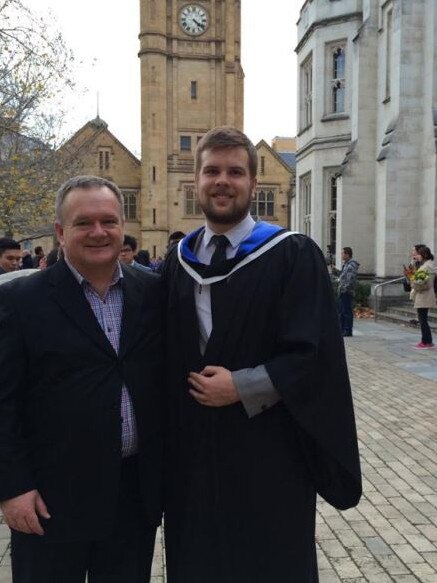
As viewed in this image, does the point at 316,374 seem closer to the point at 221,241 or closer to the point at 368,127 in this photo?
the point at 221,241

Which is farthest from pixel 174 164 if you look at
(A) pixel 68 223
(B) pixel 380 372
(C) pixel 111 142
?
(A) pixel 68 223

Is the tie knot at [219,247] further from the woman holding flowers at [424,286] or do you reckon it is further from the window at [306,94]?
the window at [306,94]

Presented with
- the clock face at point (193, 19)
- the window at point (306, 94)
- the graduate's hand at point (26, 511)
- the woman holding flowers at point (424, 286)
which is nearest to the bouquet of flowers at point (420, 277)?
the woman holding flowers at point (424, 286)

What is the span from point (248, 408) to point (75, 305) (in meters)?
0.71

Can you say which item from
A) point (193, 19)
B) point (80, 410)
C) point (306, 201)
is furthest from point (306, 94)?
point (193, 19)

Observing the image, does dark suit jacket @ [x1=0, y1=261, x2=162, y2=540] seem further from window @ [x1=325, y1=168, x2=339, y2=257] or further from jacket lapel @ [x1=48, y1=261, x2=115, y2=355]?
window @ [x1=325, y1=168, x2=339, y2=257]

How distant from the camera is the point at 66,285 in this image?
6.75 ft

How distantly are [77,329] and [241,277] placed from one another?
61cm

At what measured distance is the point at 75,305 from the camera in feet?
6.62

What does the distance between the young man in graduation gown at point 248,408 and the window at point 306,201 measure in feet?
66.2

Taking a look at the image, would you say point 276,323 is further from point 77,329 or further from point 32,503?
point 32,503

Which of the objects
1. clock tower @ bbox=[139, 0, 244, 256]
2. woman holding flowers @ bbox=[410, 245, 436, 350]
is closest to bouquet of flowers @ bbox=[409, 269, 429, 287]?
woman holding flowers @ bbox=[410, 245, 436, 350]

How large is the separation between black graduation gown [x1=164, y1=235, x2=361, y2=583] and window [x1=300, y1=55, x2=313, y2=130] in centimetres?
2077

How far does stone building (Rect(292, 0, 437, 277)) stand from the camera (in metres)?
15.4
